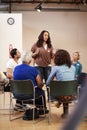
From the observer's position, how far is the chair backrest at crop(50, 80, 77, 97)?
4148mm

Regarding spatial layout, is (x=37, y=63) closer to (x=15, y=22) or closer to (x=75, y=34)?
(x=15, y=22)

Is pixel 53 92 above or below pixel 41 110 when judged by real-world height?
above

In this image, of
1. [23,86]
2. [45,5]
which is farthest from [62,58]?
[45,5]

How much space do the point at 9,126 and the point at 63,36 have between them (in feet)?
25.9

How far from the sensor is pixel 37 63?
5453 millimetres

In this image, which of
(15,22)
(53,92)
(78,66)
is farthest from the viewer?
(15,22)

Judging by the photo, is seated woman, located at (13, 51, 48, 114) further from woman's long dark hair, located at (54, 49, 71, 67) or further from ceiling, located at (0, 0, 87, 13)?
ceiling, located at (0, 0, 87, 13)

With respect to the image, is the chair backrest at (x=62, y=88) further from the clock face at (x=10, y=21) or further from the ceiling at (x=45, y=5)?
the ceiling at (x=45, y=5)

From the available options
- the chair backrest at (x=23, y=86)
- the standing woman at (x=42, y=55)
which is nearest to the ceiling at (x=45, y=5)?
the standing woman at (x=42, y=55)

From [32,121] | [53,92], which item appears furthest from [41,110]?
[53,92]

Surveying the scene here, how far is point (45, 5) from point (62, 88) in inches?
318

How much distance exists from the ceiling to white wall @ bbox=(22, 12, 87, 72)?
0.21m

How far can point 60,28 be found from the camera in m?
11.6

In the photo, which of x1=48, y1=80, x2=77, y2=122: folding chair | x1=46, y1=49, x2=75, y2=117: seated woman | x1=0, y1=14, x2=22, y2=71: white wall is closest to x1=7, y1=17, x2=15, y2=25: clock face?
x1=0, y1=14, x2=22, y2=71: white wall
